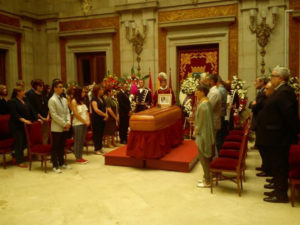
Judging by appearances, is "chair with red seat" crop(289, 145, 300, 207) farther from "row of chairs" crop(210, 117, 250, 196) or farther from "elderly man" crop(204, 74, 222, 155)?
"elderly man" crop(204, 74, 222, 155)

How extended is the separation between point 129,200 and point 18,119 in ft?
9.57

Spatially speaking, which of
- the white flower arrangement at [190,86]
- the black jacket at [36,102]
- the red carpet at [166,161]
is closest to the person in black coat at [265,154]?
the red carpet at [166,161]

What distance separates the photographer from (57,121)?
17.7 feet

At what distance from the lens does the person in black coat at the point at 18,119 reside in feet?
19.4

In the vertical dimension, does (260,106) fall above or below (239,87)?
below

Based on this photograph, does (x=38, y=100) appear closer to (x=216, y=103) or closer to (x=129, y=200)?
(x=129, y=200)

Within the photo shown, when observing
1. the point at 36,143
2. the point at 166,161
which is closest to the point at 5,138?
the point at 36,143

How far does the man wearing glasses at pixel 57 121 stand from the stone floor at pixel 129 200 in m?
0.39

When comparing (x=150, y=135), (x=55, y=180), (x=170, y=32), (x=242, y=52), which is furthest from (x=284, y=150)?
(x=170, y=32)

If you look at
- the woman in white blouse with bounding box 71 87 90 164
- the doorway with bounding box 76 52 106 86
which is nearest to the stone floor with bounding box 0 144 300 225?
the woman in white blouse with bounding box 71 87 90 164

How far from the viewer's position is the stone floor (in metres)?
3.66

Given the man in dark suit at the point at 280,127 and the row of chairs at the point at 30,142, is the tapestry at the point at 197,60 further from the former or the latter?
the man in dark suit at the point at 280,127

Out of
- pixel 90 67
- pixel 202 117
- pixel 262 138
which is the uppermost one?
pixel 90 67

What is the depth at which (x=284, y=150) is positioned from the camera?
3953 mm
